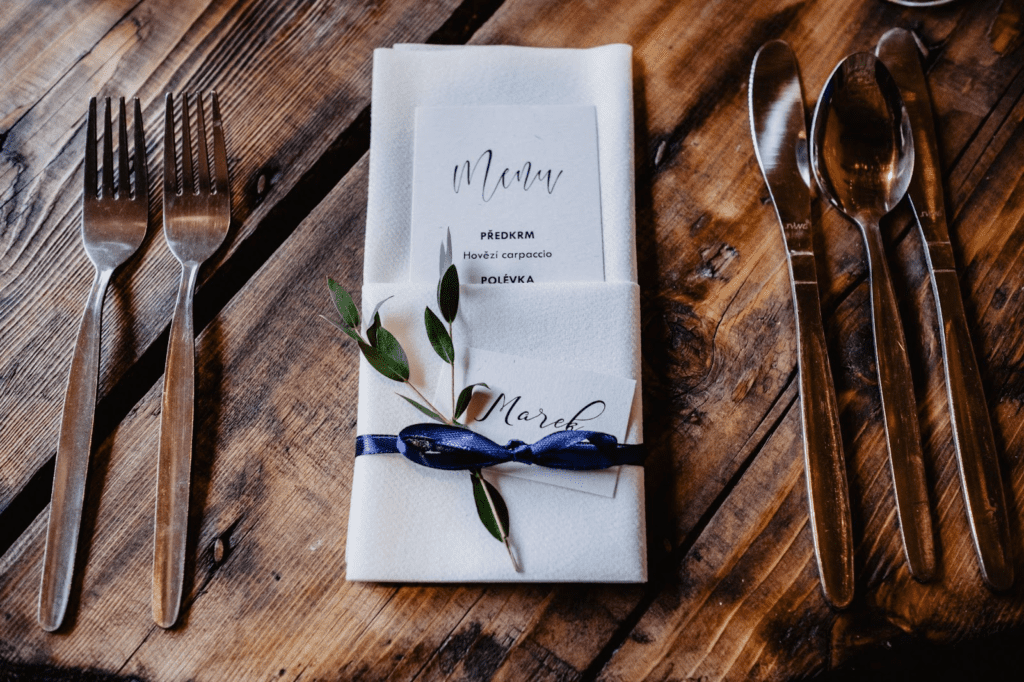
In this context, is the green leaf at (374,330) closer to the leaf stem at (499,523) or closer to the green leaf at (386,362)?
the green leaf at (386,362)

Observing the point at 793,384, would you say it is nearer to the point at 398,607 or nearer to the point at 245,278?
the point at 398,607

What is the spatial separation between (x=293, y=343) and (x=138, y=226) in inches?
8.5

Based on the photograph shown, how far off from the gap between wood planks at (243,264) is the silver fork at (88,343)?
0.03m

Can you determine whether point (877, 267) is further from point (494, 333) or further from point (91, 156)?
point (91, 156)

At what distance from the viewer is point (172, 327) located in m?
0.63

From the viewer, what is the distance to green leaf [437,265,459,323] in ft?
1.93

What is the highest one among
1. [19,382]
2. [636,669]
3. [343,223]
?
[343,223]

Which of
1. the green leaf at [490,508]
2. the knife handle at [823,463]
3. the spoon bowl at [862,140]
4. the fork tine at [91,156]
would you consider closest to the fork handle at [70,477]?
the fork tine at [91,156]

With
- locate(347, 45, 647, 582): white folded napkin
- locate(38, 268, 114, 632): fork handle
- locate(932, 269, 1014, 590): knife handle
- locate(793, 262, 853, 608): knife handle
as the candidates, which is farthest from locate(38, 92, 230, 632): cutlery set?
locate(932, 269, 1014, 590): knife handle

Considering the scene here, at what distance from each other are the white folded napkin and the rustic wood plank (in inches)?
3.8

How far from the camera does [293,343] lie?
66 cm

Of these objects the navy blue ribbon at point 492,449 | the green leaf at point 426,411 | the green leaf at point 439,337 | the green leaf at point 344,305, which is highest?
the green leaf at point 344,305

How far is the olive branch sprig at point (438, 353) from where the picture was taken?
1.84 ft

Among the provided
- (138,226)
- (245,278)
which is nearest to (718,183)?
(245,278)
